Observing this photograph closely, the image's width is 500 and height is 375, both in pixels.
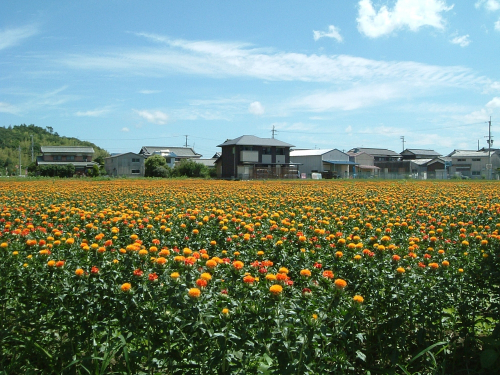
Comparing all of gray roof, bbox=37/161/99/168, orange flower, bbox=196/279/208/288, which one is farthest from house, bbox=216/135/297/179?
orange flower, bbox=196/279/208/288

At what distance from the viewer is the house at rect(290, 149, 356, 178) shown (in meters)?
62.3

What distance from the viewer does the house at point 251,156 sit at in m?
53.2

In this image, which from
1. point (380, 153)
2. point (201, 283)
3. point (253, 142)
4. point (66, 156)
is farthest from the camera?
point (380, 153)

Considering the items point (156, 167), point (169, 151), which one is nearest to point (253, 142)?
point (156, 167)

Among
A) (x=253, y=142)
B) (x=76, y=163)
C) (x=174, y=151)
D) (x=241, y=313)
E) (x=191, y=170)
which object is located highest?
(x=174, y=151)

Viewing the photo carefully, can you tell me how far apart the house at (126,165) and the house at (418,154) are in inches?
2031

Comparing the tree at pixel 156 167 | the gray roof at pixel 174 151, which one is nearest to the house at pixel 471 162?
the tree at pixel 156 167

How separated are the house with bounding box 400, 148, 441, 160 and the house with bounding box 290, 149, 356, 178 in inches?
1023

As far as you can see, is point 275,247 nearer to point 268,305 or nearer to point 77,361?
point 268,305

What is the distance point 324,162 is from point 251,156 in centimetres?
1413

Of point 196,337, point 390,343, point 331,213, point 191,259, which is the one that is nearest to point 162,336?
point 196,337

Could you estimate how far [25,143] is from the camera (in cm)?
9238

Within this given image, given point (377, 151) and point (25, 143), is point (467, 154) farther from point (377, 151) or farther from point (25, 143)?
point (25, 143)

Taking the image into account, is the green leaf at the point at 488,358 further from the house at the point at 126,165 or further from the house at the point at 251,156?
the house at the point at 126,165
